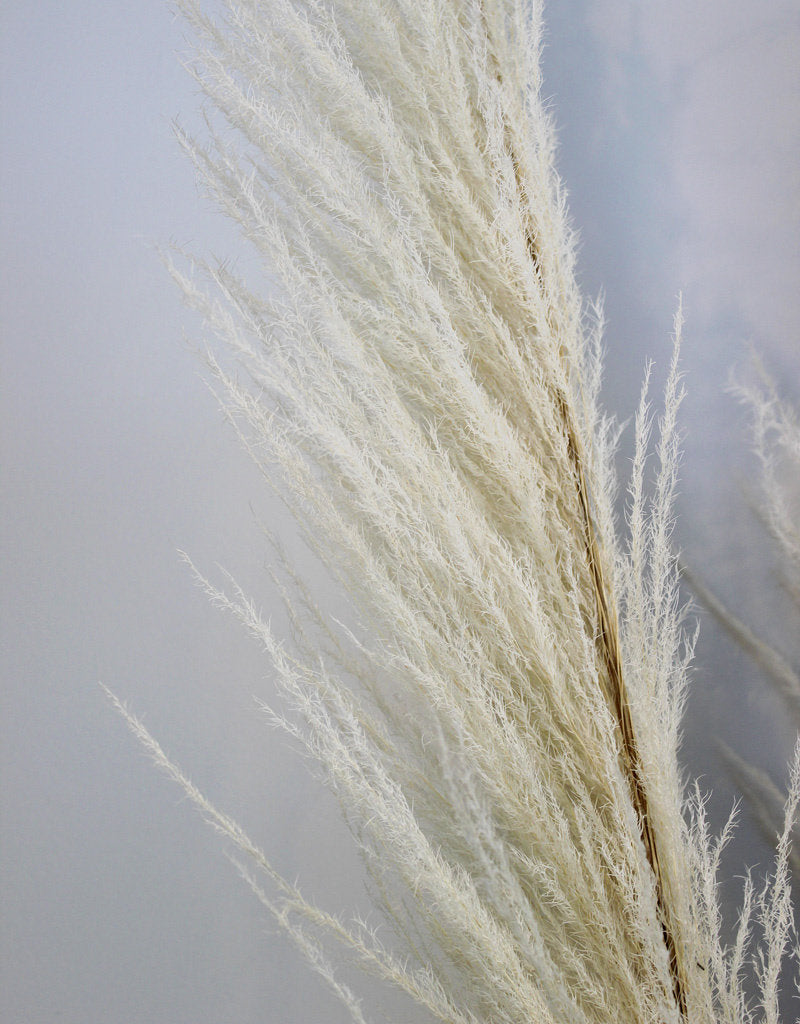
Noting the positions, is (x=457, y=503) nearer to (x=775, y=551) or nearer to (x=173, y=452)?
(x=775, y=551)

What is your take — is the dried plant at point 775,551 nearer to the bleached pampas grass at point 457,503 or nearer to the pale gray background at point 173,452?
the pale gray background at point 173,452

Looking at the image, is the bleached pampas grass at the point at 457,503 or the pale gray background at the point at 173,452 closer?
the bleached pampas grass at the point at 457,503

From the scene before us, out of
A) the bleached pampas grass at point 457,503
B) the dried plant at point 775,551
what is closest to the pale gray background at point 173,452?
the dried plant at point 775,551

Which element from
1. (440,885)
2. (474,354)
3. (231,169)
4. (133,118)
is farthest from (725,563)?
(133,118)

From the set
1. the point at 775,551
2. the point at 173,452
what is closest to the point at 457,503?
the point at 775,551

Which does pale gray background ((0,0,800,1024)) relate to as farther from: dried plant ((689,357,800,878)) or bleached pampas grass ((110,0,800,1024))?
bleached pampas grass ((110,0,800,1024))

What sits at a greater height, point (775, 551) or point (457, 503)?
point (775, 551)

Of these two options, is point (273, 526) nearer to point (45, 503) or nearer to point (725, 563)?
point (45, 503)
